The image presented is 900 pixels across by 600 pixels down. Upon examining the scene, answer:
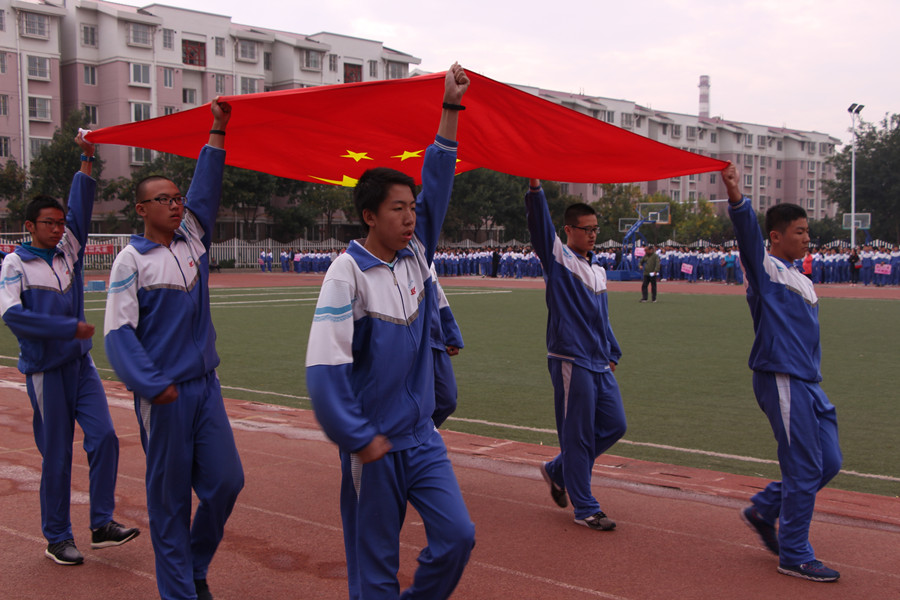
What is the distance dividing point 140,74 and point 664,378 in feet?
171

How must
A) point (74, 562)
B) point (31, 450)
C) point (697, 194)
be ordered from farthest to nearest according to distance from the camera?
1. point (697, 194)
2. point (31, 450)
3. point (74, 562)

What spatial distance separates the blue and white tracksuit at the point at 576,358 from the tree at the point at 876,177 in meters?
64.2

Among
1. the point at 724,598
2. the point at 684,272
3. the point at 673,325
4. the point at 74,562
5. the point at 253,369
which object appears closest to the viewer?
the point at 724,598

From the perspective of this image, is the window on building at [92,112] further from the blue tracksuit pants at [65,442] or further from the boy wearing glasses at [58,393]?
the blue tracksuit pants at [65,442]

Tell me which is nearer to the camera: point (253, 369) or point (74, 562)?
point (74, 562)

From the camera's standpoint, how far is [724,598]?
152 inches

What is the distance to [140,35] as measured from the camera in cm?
5403

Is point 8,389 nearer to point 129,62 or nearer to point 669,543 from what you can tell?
point 669,543

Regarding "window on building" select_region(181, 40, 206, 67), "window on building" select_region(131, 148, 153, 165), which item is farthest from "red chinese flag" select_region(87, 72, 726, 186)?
"window on building" select_region(181, 40, 206, 67)

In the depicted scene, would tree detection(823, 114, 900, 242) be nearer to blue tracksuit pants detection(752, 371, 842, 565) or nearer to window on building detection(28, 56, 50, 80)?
window on building detection(28, 56, 50, 80)

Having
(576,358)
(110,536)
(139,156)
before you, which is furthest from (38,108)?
(576,358)

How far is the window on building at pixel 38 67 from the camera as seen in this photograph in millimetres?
51156

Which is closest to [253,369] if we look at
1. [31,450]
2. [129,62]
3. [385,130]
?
[31,450]

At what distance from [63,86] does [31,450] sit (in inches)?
2184
